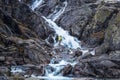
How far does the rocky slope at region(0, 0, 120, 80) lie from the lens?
Answer: 70.0 meters

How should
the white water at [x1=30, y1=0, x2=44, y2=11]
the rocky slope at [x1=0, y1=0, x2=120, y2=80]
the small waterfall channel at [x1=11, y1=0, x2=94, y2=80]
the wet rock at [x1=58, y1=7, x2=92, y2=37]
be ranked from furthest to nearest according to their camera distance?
the white water at [x1=30, y1=0, x2=44, y2=11], the wet rock at [x1=58, y1=7, x2=92, y2=37], the rocky slope at [x1=0, y1=0, x2=120, y2=80], the small waterfall channel at [x1=11, y1=0, x2=94, y2=80]

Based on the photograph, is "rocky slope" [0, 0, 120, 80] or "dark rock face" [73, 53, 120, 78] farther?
"rocky slope" [0, 0, 120, 80]

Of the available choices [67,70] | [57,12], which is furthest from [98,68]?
[57,12]

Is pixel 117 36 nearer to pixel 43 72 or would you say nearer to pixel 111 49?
pixel 111 49

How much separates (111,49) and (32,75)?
22.1m

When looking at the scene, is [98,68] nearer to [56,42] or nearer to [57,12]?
[56,42]

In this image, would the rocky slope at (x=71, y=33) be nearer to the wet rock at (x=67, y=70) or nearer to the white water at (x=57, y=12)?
the wet rock at (x=67, y=70)

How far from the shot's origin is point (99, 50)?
82375 millimetres

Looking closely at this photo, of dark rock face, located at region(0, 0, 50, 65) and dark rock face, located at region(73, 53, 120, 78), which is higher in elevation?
dark rock face, located at region(0, 0, 50, 65)

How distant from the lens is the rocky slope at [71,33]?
7000cm

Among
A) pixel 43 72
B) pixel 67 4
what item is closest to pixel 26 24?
pixel 67 4

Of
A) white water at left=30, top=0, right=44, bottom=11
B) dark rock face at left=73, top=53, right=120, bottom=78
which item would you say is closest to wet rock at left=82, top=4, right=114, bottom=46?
white water at left=30, top=0, right=44, bottom=11

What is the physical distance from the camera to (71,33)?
105 m

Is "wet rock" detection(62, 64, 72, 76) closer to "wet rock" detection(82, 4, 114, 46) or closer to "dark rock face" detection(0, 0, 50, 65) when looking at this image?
"dark rock face" detection(0, 0, 50, 65)
